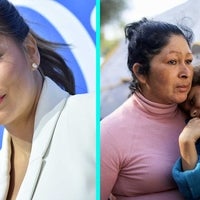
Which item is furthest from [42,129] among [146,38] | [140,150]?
[146,38]

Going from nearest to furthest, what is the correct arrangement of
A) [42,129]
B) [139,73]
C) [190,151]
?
1. [190,151]
2. [139,73]
3. [42,129]

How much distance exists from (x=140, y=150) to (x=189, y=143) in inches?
8.7

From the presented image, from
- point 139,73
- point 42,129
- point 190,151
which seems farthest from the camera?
point 42,129

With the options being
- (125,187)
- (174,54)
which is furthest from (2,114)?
(174,54)

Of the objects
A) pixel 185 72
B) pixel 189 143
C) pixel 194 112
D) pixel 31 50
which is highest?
pixel 31 50

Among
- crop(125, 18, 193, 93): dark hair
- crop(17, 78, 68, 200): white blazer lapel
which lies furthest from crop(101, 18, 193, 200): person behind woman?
crop(17, 78, 68, 200): white blazer lapel

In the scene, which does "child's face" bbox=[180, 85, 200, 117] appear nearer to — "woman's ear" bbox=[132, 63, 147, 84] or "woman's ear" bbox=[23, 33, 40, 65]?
"woman's ear" bbox=[132, 63, 147, 84]

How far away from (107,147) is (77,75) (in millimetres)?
412

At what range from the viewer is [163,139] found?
246 centimetres

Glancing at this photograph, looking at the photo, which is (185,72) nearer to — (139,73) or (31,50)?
(139,73)

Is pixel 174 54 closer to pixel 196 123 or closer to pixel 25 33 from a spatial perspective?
pixel 196 123

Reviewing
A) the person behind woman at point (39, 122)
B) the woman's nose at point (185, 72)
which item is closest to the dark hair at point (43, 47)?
the person behind woman at point (39, 122)

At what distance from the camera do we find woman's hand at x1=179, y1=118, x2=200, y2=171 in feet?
7.79

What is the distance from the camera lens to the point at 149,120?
2.47 meters
